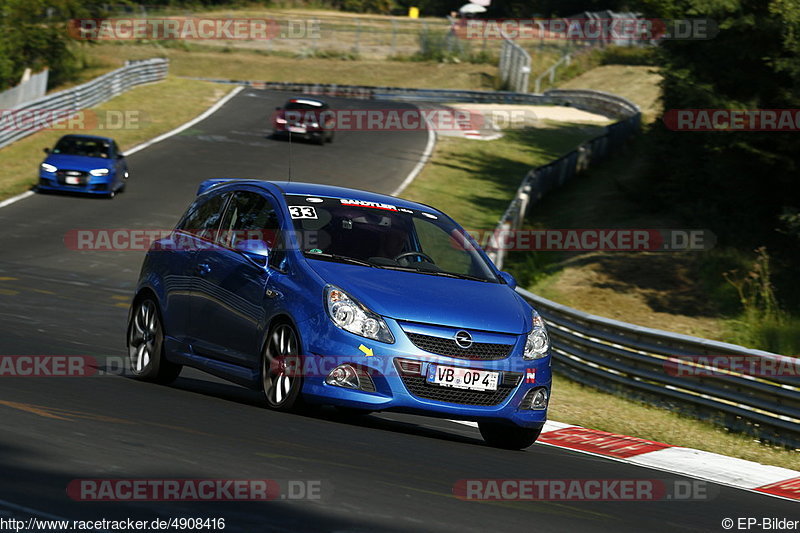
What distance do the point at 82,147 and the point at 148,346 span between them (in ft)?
66.9

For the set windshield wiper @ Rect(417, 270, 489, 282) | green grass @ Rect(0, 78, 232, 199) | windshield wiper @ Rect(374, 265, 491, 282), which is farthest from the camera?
green grass @ Rect(0, 78, 232, 199)

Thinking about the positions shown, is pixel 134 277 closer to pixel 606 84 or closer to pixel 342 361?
pixel 342 361

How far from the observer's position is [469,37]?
81.9 m

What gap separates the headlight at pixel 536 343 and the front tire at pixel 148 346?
10.6 ft

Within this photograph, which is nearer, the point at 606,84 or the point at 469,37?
the point at 606,84

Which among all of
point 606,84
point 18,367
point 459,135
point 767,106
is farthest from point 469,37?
point 18,367

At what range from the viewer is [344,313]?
26.9 ft

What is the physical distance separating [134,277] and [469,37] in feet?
205

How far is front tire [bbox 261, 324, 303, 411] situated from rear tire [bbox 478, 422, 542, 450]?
57.9 inches

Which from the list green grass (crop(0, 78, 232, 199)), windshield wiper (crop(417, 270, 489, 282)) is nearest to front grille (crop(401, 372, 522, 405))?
windshield wiper (crop(417, 270, 489, 282))

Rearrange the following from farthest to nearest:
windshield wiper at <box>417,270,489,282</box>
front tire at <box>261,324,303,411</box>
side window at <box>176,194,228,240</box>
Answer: side window at <box>176,194,228,240</box> < windshield wiper at <box>417,270,489,282</box> < front tire at <box>261,324,303,411</box>

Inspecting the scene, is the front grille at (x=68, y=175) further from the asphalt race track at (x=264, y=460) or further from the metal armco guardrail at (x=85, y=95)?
the asphalt race track at (x=264, y=460)

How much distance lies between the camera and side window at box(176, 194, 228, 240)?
1003 cm

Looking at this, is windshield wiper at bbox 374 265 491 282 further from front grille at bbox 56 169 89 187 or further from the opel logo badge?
front grille at bbox 56 169 89 187
